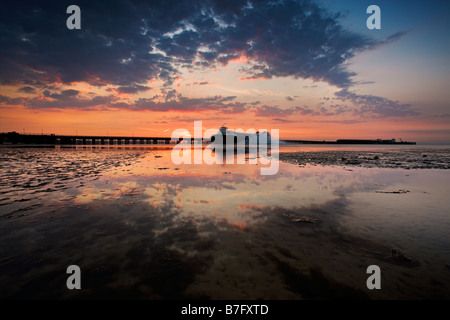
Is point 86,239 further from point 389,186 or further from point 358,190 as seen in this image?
point 389,186

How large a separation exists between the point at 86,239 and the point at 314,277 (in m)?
4.39

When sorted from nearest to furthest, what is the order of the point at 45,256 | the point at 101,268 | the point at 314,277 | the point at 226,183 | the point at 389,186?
the point at 314,277 → the point at 101,268 → the point at 45,256 → the point at 389,186 → the point at 226,183

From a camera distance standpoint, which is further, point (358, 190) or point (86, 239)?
point (358, 190)

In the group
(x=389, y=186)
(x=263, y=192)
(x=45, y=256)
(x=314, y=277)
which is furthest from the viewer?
(x=389, y=186)

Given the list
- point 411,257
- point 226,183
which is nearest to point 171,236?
point 411,257

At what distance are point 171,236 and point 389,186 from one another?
1006 centimetres

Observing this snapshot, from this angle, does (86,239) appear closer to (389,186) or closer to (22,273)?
(22,273)

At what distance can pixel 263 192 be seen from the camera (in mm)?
8273

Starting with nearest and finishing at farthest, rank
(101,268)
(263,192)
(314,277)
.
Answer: (314,277) < (101,268) < (263,192)

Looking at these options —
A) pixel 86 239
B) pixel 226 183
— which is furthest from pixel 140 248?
pixel 226 183

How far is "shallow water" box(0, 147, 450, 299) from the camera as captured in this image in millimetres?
2791

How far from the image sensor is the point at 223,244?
158 inches

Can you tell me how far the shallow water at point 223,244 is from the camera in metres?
2.79
